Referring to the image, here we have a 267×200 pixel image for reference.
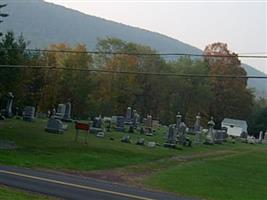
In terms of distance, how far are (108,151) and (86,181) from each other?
1132 centimetres

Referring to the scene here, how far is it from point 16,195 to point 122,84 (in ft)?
183

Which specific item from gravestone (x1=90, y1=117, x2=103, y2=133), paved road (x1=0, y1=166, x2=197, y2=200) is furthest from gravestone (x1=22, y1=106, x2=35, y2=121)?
paved road (x1=0, y1=166, x2=197, y2=200)

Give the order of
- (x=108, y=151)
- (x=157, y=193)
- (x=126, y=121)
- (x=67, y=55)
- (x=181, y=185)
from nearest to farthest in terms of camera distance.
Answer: (x=157, y=193)
(x=181, y=185)
(x=108, y=151)
(x=126, y=121)
(x=67, y=55)

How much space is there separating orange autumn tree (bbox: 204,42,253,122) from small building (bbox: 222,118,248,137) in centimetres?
281

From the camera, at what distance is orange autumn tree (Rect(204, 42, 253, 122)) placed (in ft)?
281

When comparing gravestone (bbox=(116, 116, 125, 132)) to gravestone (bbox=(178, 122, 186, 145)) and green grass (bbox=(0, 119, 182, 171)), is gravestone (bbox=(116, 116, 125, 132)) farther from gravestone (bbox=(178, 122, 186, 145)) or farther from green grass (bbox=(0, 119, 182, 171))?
green grass (bbox=(0, 119, 182, 171))

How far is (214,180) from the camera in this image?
85.9ft

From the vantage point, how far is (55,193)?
17547 mm

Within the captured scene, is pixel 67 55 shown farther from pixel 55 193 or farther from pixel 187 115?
pixel 55 193

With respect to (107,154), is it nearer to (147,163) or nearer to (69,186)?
(147,163)

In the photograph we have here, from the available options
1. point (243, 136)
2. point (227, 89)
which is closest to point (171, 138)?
point (243, 136)

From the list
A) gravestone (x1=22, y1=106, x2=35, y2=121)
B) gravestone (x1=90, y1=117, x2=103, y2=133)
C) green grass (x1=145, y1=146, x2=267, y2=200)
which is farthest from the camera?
gravestone (x1=22, y1=106, x2=35, y2=121)

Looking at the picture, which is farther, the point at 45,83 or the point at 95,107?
the point at 95,107

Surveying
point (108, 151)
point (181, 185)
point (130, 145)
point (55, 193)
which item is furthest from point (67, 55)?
point (55, 193)
